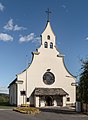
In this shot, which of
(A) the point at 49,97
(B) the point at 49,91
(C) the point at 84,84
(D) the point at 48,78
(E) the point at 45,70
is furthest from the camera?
(D) the point at 48,78

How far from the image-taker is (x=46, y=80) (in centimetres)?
6712

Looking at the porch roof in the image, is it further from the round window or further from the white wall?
the round window

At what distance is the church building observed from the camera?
6494 centimetres

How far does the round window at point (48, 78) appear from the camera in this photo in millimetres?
66938

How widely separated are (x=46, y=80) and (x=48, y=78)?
2.00 ft

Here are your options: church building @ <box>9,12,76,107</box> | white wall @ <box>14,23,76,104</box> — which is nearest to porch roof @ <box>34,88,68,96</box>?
church building @ <box>9,12,76,107</box>

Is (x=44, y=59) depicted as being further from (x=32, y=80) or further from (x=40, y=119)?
(x=40, y=119)

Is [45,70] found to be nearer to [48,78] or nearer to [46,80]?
[48,78]

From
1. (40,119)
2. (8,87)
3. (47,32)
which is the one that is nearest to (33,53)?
(47,32)

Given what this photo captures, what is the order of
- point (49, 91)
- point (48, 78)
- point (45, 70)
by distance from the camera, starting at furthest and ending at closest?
1. point (48, 78)
2. point (45, 70)
3. point (49, 91)

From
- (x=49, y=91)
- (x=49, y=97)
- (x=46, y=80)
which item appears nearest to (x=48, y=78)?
(x=46, y=80)

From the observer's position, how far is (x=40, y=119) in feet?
104

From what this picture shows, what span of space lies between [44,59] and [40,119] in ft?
119

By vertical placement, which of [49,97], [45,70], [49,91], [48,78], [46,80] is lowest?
[49,97]
